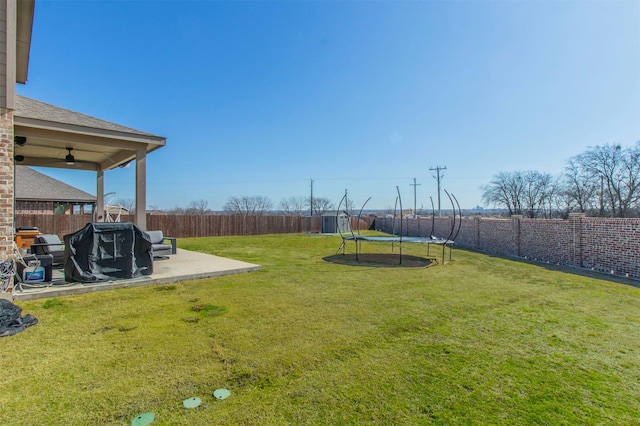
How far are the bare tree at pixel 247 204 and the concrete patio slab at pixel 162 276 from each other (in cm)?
3964

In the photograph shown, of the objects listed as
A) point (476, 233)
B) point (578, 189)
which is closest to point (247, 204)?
point (476, 233)

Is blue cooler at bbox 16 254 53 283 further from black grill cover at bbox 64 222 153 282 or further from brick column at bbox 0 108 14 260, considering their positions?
brick column at bbox 0 108 14 260

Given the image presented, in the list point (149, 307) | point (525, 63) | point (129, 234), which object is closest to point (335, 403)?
point (149, 307)

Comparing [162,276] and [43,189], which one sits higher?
[43,189]

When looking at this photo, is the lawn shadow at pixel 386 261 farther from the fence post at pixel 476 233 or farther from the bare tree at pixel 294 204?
the bare tree at pixel 294 204

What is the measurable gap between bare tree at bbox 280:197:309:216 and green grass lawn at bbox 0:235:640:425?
1839 inches

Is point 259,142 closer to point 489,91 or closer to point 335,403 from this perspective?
point 489,91

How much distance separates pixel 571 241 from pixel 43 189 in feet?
71.4

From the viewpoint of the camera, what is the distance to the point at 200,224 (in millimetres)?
18984

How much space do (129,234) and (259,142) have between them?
1761cm

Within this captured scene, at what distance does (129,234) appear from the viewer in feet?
17.3

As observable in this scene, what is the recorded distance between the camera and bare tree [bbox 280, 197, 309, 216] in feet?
170

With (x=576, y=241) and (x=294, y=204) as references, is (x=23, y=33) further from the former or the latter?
(x=294, y=204)

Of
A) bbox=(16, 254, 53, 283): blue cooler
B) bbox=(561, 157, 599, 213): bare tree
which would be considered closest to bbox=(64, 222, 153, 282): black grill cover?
bbox=(16, 254, 53, 283): blue cooler
